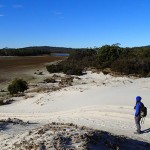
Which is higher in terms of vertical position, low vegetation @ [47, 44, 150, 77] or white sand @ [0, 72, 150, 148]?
low vegetation @ [47, 44, 150, 77]

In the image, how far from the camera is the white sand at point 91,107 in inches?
598

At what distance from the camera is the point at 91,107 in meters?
18.9

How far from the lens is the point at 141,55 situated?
1639 inches

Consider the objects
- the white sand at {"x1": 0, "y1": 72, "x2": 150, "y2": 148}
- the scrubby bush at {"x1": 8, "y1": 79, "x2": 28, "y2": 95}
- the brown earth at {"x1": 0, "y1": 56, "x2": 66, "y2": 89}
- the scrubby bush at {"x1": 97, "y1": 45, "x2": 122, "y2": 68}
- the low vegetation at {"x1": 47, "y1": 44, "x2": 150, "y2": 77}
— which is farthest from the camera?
the brown earth at {"x1": 0, "y1": 56, "x2": 66, "y2": 89}

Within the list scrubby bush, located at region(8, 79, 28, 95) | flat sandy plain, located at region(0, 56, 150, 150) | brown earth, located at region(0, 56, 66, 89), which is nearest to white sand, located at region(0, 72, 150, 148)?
flat sandy plain, located at region(0, 56, 150, 150)

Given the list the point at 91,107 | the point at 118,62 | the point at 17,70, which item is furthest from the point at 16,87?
the point at 17,70

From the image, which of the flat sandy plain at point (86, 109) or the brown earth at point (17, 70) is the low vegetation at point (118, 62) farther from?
the flat sandy plain at point (86, 109)

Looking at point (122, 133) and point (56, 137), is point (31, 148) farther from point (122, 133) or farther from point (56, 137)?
point (122, 133)

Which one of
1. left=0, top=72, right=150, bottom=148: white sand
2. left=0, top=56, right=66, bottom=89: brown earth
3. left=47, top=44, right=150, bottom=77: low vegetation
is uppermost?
left=47, top=44, right=150, bottom=77: low vegetation

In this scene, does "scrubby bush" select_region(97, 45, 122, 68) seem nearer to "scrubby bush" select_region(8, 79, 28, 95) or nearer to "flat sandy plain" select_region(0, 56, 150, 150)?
"scrubby bush" select_region(8, 79, 28, 95)

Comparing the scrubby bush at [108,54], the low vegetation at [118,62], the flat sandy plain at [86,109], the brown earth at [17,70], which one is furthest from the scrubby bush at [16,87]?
the scrubby bush at [108,54]

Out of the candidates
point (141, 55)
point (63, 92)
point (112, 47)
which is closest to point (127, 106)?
point (63, 92)

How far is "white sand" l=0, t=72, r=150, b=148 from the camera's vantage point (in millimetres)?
15195

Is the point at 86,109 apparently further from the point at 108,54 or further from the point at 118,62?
the point at 108,54
